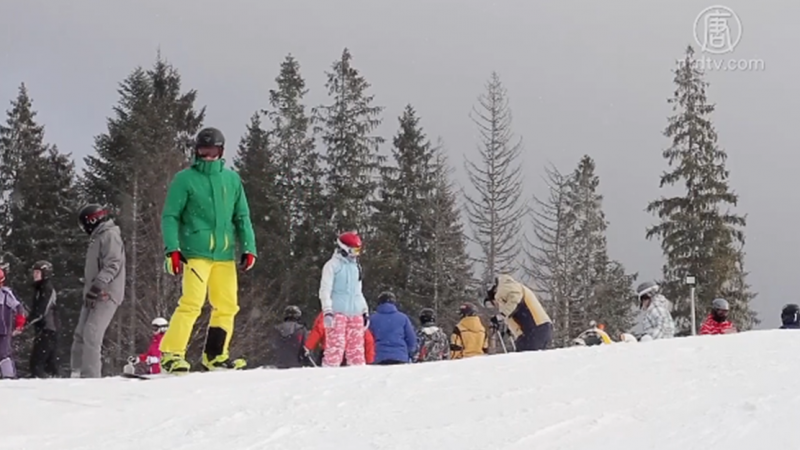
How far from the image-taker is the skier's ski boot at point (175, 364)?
7.74 m

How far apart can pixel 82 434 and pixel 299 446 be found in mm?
1394

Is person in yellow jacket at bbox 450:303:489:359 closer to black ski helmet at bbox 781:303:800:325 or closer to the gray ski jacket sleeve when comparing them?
black ski helmet at bbox 781:303:800:325

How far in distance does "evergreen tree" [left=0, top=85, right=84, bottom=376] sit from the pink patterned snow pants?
84.4ft

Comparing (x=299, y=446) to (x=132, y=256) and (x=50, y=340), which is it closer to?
(x=50, y=340)

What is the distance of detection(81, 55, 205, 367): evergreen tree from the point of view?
31.3 m

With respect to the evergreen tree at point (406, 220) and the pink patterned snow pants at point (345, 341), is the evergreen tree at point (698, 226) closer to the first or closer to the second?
the evergreen tree at point (406, 220)

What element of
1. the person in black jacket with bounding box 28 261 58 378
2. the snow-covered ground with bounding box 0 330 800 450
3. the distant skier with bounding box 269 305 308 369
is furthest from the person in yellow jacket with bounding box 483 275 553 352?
the person in black jacket with bounding box 28 261 58 378

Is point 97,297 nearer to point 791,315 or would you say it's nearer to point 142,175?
point 791,315

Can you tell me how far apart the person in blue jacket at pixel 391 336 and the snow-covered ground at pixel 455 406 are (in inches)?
192


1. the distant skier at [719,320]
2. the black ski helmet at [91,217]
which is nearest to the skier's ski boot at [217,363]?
the black ski helmet at [91,217]

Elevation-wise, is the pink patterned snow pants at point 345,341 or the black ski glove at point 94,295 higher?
the black ski glove at point 94,295

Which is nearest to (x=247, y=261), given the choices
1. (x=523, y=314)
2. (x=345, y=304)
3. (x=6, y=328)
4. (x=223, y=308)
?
(x=223, y=308)

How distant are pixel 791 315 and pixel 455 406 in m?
8.29

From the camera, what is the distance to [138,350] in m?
31.8
